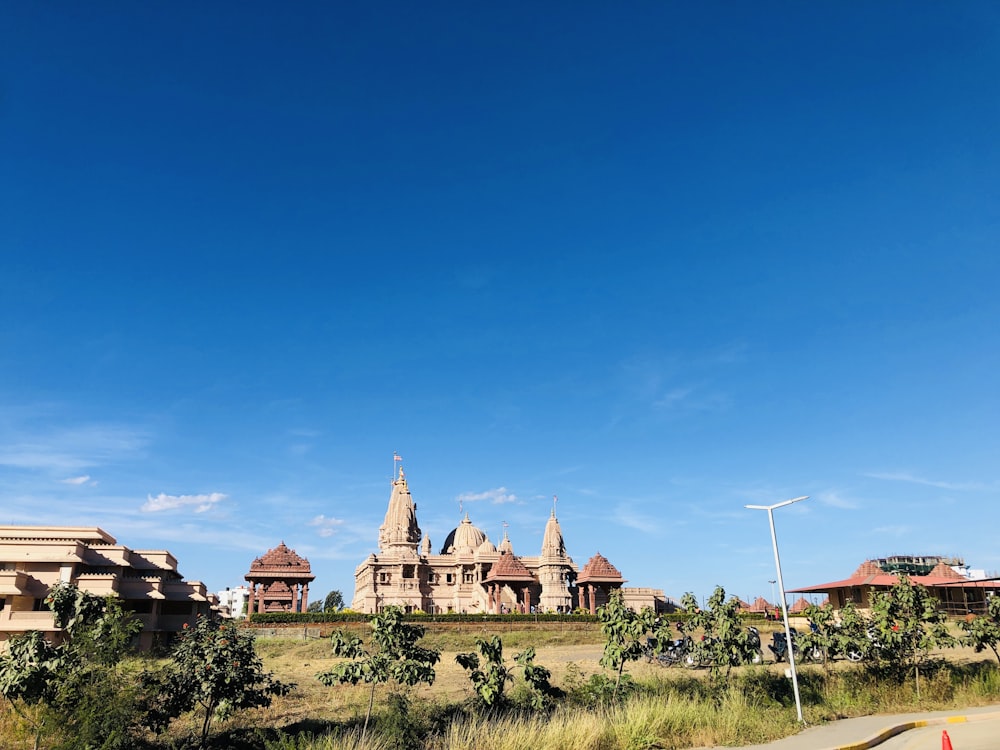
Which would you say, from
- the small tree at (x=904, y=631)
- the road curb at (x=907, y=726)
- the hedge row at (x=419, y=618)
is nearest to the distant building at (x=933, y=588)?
the hedge row at (x=419, y=618)

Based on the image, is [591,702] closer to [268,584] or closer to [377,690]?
[377,690]

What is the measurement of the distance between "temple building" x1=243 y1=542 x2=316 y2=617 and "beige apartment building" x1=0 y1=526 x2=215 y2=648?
11257 mm

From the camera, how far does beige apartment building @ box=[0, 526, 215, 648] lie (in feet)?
119

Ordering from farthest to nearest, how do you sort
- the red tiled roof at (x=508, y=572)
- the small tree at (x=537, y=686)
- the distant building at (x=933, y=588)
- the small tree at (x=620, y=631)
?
the red tiled roof at (x=508, y=572) < the distant building at (x=933, y=588) < the small tree at (x=620, y=631) < the small tree at (x=537, y=686)

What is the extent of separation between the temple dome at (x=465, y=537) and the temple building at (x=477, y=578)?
1.72 meters

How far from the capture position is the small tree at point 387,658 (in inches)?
595

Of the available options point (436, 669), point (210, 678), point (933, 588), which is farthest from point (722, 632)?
point (933, 588)

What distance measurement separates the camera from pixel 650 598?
230 feet

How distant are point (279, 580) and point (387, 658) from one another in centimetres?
4999

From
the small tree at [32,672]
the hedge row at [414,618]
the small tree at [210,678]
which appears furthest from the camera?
the hedge row at [414,618]

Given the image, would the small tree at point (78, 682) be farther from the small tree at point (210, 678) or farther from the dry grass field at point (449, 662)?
the dry grass field at point (449, 662)

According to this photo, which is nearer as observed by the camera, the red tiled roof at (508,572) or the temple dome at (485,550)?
the red tiled roof at (508,572)

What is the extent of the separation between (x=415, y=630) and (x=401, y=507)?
65102 millimetres

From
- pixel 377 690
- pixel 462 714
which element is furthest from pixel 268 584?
Answer: pixel 462 714
